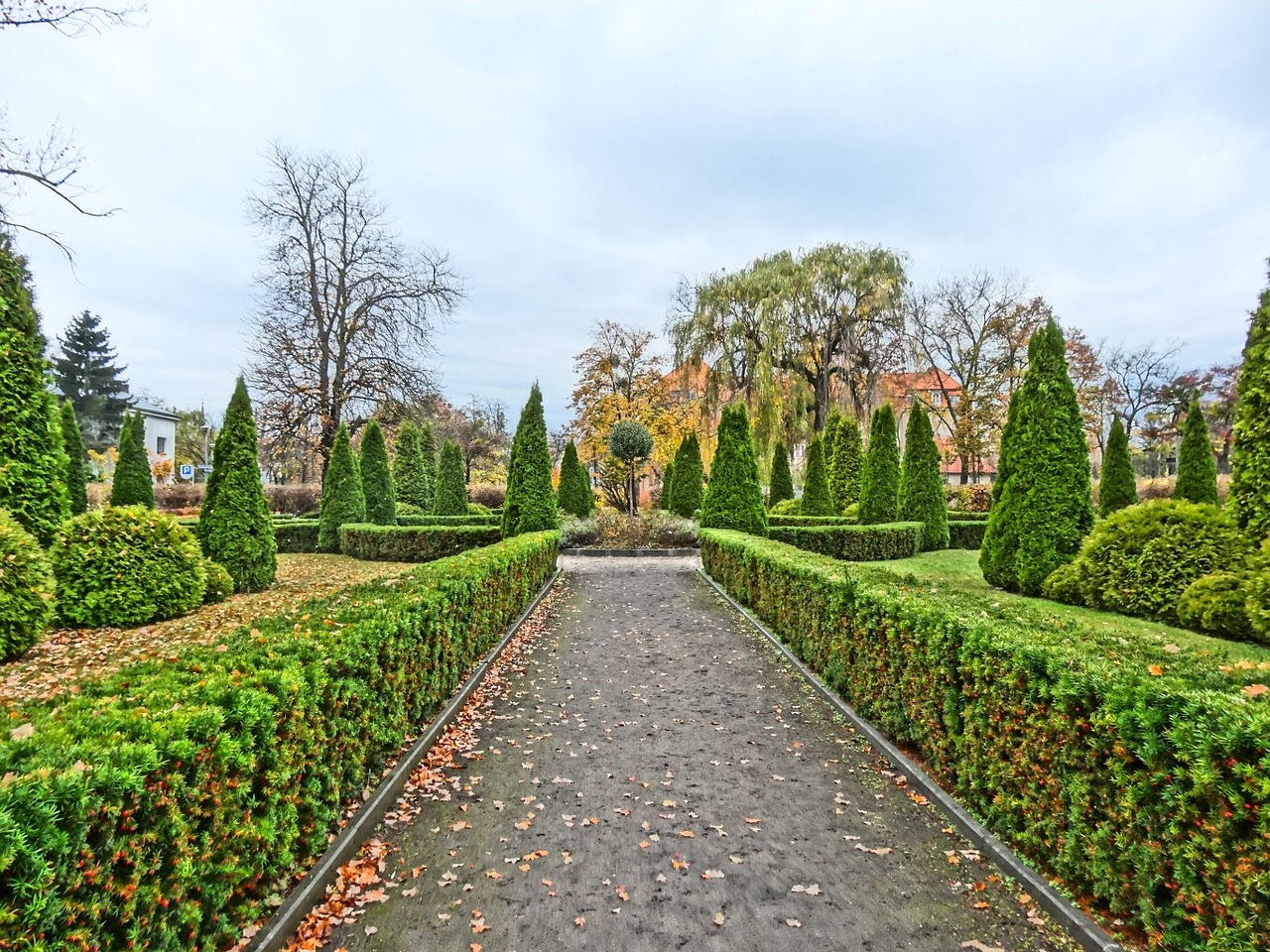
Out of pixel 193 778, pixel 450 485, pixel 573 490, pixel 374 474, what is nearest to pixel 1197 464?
pixel 573 490

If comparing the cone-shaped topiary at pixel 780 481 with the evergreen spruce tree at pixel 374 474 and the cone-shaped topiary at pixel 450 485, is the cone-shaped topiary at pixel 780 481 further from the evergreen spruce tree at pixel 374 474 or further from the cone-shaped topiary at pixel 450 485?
the evergreen spruce tree at pixel 374 474

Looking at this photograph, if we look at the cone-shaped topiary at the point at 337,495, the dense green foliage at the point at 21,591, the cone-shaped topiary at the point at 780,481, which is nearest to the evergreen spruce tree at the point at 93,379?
the cone-shaped topiary at the point at 337,495

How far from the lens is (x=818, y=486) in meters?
19.4

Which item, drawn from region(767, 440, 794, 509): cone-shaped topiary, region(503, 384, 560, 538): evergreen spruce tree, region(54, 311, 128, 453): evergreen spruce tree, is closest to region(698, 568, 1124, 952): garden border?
region(503, 384, 560, 538): evergreen spruce tree

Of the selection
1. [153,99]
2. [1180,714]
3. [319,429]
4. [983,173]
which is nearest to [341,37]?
[153,99]

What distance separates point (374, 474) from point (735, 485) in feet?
33.1

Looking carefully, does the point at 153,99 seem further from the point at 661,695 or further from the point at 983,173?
the point at 983,173

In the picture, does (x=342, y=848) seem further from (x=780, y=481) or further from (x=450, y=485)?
(x=780, y=481)

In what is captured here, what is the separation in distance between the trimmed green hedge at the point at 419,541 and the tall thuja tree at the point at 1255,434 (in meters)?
12.1

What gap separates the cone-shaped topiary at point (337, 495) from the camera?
15.6m

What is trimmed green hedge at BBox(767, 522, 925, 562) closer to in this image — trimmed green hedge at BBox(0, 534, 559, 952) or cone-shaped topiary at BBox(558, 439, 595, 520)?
cone-shaped topiary at BBox(558, 439, 595, 520)

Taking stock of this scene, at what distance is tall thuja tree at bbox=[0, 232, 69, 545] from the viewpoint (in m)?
6.33

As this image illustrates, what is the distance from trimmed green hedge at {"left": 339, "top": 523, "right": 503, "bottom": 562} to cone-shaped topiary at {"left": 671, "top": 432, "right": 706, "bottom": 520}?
25.3ft

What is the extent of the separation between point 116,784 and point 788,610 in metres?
6.06
